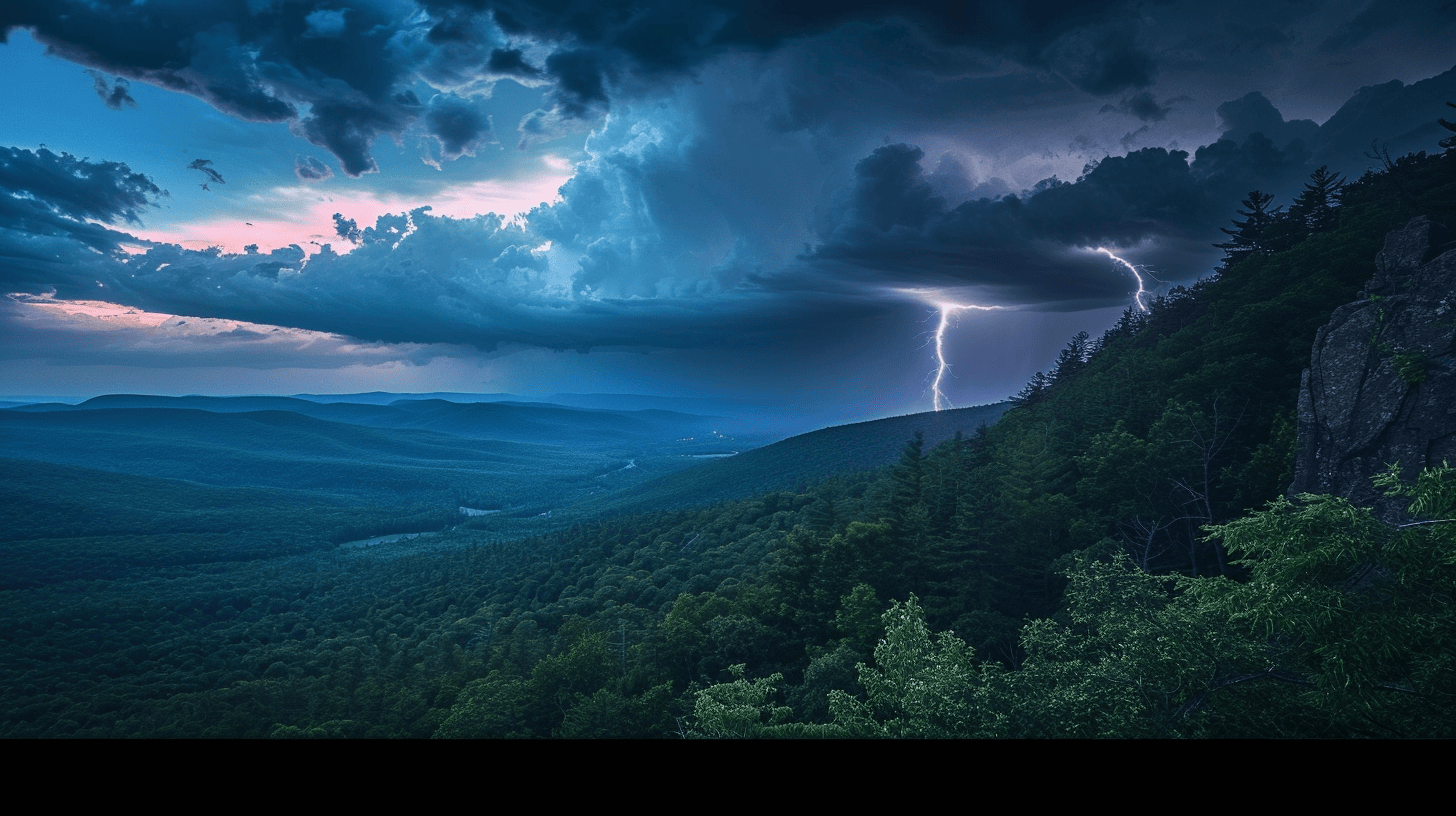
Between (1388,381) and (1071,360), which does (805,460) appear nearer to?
(1071,360)

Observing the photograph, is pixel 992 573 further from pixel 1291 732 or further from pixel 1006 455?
pixel 1291 732

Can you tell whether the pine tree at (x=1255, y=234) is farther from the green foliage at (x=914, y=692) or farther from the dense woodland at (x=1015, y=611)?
the green foliage at (x=914, y=692)

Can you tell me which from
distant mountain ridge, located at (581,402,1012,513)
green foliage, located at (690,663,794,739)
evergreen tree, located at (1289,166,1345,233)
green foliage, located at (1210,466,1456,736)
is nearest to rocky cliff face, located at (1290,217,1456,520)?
green foliage, located at (1210,466,1456,736)

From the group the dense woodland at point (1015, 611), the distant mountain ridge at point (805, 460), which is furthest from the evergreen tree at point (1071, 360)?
the distant mountain ridge at point (805, 460)

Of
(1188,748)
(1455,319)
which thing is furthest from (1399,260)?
(1188,748)

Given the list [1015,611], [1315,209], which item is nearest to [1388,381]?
[1015,611]

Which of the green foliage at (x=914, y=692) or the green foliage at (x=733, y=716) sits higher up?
the green foliage at (x=914, y=692)
